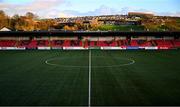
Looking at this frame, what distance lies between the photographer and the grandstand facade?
84.8 m

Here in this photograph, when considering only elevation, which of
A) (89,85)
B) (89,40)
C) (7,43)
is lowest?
(89,85)

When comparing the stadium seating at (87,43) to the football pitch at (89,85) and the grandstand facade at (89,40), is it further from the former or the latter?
the football pitch at (89,85)

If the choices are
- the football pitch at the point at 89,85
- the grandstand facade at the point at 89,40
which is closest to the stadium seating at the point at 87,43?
the grandstand facade at the point at 89,40

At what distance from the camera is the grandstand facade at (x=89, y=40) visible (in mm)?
84812

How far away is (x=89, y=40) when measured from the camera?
299 feet

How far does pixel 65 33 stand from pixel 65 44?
3181mm

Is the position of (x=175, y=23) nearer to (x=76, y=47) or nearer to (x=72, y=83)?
(x=76, y=47)

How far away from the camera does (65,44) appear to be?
8800 centimetres

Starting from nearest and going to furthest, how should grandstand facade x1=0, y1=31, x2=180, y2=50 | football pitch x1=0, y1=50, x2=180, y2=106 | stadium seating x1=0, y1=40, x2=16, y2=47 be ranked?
football pitch x1=0, y1=50, x2=180, y2=106 < grandstand facade x1=0, y1=31, x2=180, y2=50 < stadium seating x1=0, y1=40, x2=16, y2=47

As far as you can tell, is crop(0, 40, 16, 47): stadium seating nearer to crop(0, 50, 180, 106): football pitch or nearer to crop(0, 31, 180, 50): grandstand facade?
crop(0, 31, 180, 50): grandstand facade

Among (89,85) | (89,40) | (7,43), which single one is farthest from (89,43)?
(89,85)

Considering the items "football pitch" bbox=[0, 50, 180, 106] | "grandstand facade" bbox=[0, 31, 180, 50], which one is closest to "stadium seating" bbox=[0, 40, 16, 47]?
"grandstand facade" bbox=[0, 31, 180, 50]

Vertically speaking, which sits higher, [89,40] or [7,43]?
[89,40]

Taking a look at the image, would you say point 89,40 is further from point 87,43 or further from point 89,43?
point 87,43
